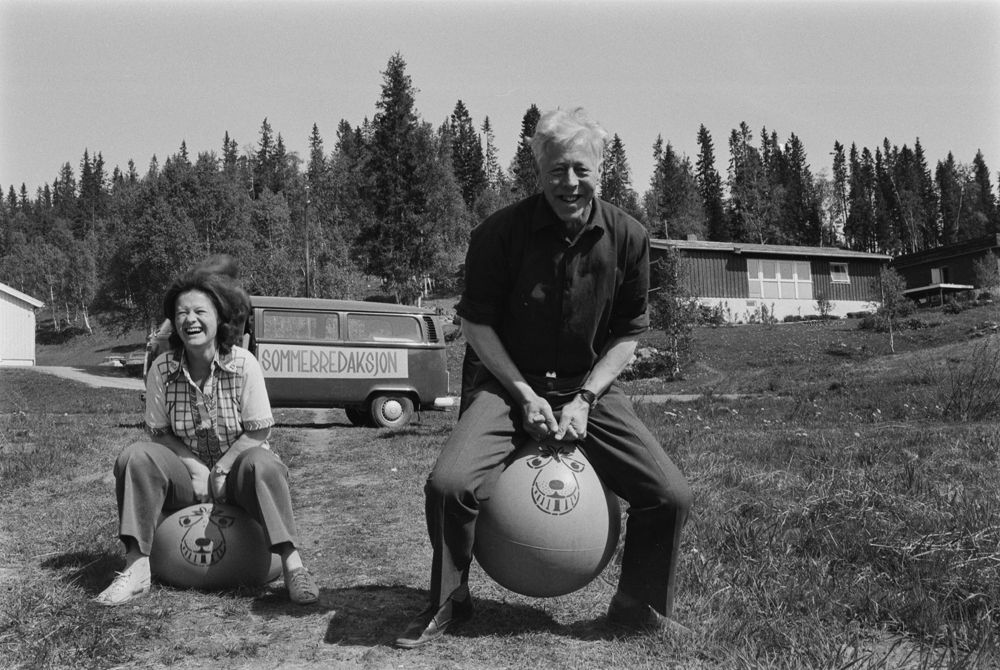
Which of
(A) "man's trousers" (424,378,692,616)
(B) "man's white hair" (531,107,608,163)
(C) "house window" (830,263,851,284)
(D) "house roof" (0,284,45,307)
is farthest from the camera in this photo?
(C) "house window" (830,263,851,284)

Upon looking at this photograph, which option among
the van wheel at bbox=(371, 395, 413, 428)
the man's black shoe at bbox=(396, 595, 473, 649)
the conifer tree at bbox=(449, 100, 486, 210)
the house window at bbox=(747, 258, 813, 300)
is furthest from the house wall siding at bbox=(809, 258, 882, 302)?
the conifer tree at bbox=(449, 100, 486, 210)

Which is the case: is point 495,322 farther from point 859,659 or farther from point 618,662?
point 859,659

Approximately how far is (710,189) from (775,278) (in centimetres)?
5649

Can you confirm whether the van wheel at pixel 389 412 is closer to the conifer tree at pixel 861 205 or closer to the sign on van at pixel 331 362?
the sign on van at pixel 331 362

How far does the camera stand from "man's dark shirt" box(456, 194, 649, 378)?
3.93 metres

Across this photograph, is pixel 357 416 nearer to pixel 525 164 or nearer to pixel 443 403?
pixel 443 403

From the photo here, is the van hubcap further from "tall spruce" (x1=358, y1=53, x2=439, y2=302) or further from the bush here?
"tall spruce" (x1=358, y1=53, x2=439, y2=302)

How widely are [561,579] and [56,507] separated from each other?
463 cm

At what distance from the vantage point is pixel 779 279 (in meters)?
47.1

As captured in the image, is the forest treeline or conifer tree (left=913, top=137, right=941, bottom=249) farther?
conifer tree (left=913, top=137, right=941, bottom=249)

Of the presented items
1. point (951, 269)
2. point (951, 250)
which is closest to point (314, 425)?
point (951, 269)

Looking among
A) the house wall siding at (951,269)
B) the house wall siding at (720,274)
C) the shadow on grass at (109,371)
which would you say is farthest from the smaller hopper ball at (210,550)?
the house wall siding at (951,269)

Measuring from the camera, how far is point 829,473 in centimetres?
689

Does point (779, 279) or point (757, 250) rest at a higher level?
point (757, 250)
